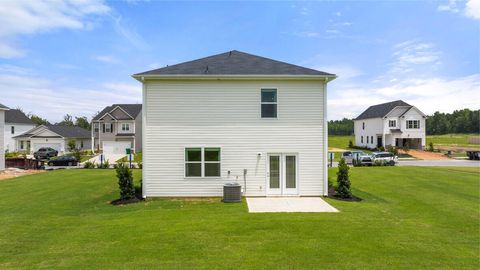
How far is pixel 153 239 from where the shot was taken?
7727mm

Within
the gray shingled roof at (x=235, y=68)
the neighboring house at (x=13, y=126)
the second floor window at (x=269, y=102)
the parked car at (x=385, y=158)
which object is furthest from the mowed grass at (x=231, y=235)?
the neighboring house at (x=13, y=126)

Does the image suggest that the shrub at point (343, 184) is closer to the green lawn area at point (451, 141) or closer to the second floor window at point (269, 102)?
the second floor window at point (269, 102)

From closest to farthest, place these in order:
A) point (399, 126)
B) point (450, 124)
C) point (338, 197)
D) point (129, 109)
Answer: point (338, 197), point (399, 126), point (129, 109), point (450, 124)

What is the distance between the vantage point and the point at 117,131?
4488 cm

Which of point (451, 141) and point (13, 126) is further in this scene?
point (451, 141)

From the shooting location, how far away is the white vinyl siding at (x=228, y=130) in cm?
1311

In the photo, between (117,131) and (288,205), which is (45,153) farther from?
(288,205)

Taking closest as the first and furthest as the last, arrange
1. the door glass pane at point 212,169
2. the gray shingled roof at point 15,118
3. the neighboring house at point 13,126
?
the door glass pane at point 212,169 → the neighboring house at point 13,126 → the gray shingled roof at point 15,118

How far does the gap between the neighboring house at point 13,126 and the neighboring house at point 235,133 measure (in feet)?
144

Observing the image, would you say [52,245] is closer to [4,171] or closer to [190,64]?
[190,64]

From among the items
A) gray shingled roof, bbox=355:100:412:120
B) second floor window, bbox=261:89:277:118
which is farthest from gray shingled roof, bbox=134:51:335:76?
gray shingled roof, bbox=355:100:412:120

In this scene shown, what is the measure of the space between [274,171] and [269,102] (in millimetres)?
3257

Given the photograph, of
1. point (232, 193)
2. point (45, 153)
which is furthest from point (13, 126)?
point (232, 193)

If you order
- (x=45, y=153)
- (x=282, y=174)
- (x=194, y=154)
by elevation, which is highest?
(x=194, y=154)
